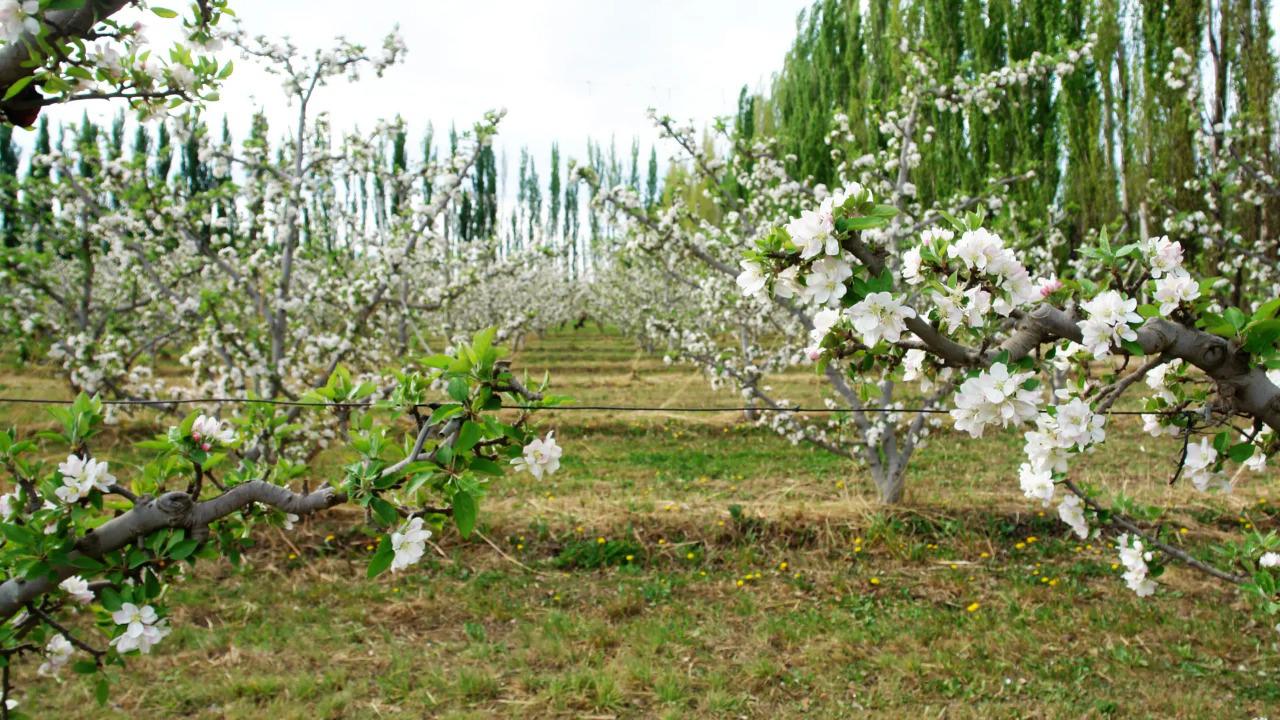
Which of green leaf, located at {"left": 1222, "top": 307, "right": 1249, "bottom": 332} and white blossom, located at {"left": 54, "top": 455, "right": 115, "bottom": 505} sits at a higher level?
green leaf, located at {"left": 1222, "top": 307, "right": 1249, "bottom": 332}

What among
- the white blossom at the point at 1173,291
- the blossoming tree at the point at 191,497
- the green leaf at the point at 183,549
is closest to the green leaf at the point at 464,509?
the blossoming tree at the point at 191,497

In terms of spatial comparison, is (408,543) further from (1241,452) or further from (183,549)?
(1241,452)

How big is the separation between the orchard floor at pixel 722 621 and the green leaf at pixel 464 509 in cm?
204

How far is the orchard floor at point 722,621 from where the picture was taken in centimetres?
334

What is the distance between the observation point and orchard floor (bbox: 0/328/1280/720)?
11.0ft

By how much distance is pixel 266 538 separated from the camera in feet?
17.1

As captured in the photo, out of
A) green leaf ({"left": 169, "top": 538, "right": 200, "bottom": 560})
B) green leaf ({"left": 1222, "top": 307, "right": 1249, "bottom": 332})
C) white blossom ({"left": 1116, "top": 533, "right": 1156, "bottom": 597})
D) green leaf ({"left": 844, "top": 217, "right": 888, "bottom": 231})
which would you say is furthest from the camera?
white blossom ({"left": 1116, "top": 533, "right": 1156, "bottom": 597})

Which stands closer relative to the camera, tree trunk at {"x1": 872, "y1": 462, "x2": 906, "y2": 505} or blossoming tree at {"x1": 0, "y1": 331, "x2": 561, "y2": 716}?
blossoming tree at {"x1": 0, "y1": 331, "x2": 561, "y2": 716}

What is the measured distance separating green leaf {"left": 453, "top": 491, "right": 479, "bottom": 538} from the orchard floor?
204 cm

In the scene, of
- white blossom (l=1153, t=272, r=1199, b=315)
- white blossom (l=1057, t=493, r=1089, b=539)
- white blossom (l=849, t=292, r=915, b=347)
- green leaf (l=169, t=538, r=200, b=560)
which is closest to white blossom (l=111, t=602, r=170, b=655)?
green leaf (l=169, t=538, r=200, b=560)

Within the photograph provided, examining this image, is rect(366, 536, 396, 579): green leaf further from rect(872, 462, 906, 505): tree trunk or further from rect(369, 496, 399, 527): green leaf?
rect(872, 462, 906, 505): tree trunk

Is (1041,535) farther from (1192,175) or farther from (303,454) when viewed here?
(1192,175)

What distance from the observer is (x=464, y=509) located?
58.4 inches

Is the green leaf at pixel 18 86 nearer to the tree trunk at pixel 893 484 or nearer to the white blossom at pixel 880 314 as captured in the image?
the white blossom at pixel 880 314
